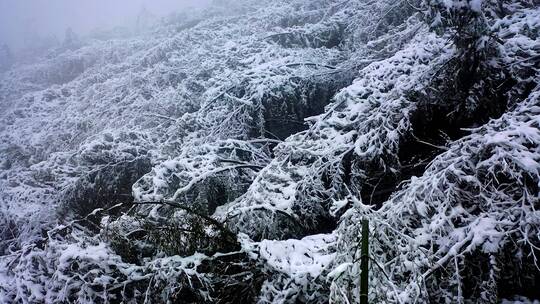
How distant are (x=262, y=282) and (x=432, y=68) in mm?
2704

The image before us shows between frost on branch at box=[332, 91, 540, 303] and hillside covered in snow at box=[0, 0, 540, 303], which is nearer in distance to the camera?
frost on branch at box=[332, 91, 540, 303]

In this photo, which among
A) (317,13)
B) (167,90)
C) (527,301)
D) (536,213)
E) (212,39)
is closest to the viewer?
(536,213)

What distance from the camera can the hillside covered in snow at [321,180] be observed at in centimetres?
248

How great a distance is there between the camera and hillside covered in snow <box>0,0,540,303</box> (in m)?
2.48

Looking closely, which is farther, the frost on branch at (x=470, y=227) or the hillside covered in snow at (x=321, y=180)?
the hillside covered in snow at (x=321, y=180)

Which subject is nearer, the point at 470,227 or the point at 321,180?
the point at 470,227

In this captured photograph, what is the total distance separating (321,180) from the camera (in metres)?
4.29

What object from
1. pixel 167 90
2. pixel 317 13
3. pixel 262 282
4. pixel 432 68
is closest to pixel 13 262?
pixel 262 282

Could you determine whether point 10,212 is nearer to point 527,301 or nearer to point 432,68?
point 432,68

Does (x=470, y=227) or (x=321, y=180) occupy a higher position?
(x=470, y=227)

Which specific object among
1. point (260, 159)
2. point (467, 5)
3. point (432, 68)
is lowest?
point (260, 159)

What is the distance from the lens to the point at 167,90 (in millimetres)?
8867

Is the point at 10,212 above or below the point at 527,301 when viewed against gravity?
below

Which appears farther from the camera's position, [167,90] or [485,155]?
[167,90]
